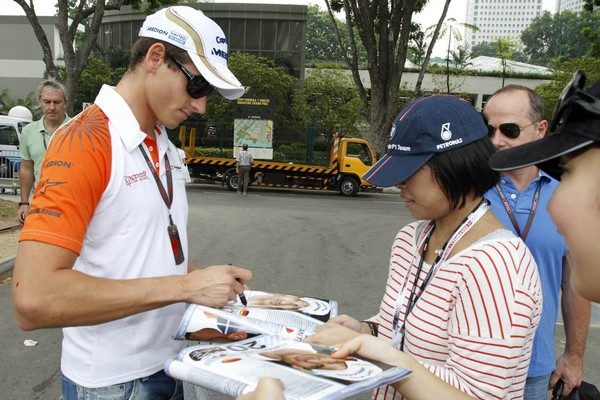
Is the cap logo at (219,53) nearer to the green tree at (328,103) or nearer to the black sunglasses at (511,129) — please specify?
the black sunglasses at (511,129)

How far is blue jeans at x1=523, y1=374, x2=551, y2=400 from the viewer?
2471mm

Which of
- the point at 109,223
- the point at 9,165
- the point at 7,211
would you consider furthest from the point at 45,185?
the point at 9,165

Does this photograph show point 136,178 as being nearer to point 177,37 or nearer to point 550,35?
point 177,37

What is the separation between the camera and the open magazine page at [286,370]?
1200 mm

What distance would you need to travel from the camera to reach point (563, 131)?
1.07m

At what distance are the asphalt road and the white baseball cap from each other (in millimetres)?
3154

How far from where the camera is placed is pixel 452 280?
162 centimetres

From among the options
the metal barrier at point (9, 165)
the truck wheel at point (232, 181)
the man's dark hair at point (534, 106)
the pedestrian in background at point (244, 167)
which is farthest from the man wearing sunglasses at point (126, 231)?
the truck wheel at point (232, 181)

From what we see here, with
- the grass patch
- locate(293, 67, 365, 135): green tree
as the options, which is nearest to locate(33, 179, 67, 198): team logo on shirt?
the grass patch

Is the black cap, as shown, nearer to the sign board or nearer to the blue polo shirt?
the blue polo shirt

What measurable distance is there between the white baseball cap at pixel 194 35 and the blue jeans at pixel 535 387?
5.87 feet

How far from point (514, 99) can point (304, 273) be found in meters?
5.35

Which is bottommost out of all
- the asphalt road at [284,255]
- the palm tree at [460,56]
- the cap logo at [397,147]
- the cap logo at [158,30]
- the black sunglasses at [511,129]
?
the asphalt road at [284,255]

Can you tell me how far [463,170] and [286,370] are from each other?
0.82 metres
